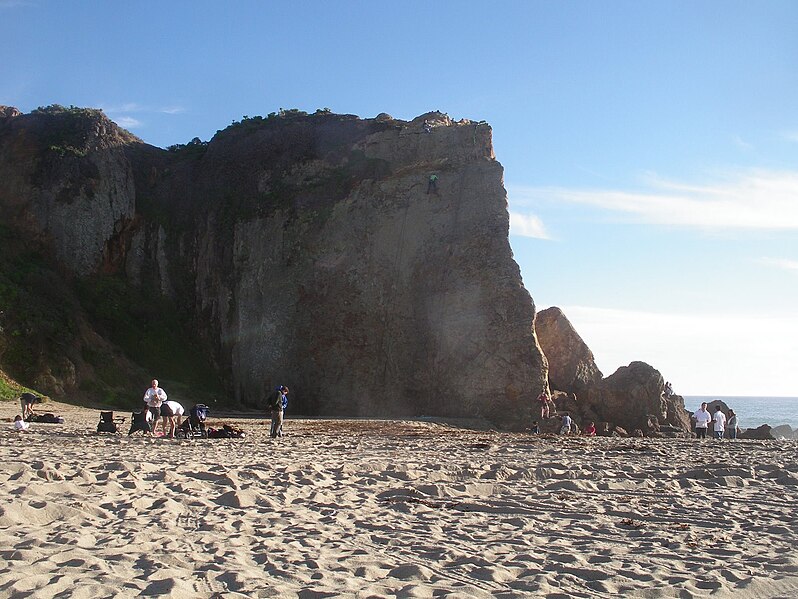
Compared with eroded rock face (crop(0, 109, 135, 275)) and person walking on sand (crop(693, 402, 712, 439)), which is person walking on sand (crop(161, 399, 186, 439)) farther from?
eroded rock face (crop(0, 109, 135, 275))

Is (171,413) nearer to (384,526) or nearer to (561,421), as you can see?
(384,526)

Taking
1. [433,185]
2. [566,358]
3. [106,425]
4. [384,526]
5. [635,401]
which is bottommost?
[384,526]

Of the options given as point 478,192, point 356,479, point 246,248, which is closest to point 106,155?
A: point 246,248

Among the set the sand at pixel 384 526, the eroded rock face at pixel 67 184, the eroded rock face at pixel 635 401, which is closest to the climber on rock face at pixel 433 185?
the eroded rock face at pixel 635 401

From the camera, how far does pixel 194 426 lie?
16.1 meters

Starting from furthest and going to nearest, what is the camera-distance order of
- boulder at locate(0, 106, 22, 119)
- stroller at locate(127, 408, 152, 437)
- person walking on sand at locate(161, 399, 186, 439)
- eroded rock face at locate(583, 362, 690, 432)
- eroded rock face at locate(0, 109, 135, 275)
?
boulder at locate(0, 106, 22, 119) < eroded rock face at locate(0, 109, 135, 275) < eroded rock face at locate(583, 362, 690, 432) < stroller at locate(127, 408, 152, 437) < person walking on sand at locate(161, 399, 186, 439)

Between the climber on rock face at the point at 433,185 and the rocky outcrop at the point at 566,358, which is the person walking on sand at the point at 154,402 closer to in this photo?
the climber on rock face at the point at 433,185

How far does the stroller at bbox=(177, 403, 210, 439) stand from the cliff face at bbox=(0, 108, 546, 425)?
1190 centimetres

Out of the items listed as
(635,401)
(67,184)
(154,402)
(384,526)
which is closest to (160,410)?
(154,402)

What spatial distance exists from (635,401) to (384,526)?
76.5 ft

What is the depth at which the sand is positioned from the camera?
4.82 metres

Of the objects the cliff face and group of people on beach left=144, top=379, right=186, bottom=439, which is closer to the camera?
group of people on beach left=144, top=379, right=186, bottom=439

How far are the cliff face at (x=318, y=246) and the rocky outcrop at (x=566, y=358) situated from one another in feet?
15.9

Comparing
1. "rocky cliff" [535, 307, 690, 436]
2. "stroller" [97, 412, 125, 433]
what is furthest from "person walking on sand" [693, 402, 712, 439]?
"stroller" [97, 412, 125, 433]
